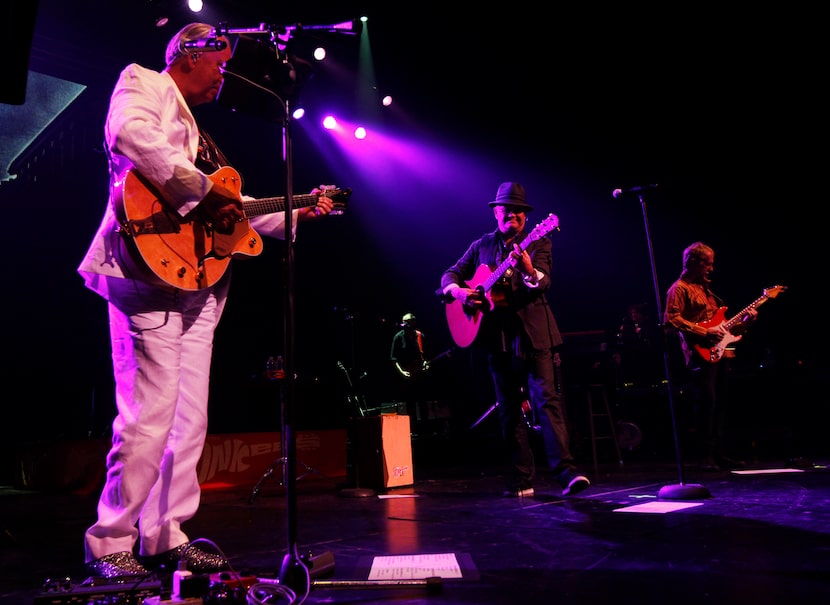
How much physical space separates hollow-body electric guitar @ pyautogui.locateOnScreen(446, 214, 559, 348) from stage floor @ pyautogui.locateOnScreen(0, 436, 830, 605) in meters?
1.27

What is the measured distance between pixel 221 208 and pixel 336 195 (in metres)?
0.65

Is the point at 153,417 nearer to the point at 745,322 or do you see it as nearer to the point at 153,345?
the point at 153,345

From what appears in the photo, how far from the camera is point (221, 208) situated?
8.12ft

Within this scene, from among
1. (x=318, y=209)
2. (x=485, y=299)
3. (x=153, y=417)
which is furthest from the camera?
(x=485, y=299)

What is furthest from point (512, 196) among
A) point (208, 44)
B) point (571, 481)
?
point (208, 44)

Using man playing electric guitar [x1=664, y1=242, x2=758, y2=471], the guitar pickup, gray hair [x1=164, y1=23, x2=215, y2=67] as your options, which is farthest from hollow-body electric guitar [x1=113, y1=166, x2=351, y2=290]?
man playing electric guitar [x1=664, y1=242, x2=758, y2=471]

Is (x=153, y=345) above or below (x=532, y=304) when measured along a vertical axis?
below

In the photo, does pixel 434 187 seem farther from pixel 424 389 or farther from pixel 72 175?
pixel 72 175

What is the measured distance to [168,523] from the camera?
2.39 m

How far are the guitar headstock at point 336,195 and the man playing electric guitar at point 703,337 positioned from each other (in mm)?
4419

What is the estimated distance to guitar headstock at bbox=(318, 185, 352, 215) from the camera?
2938 mm

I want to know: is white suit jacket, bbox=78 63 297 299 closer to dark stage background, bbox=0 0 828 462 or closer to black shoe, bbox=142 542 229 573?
black shoe, bbox=142 542 229 573

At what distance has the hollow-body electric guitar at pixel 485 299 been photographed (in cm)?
459

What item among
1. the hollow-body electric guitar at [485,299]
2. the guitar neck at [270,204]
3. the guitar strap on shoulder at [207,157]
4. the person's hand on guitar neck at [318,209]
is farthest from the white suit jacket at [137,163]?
the hollow-body electric guitar at [485,299]
